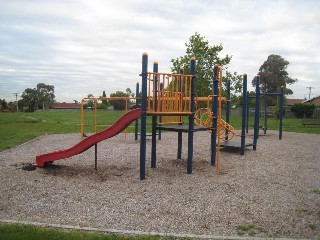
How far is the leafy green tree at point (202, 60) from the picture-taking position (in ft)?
104

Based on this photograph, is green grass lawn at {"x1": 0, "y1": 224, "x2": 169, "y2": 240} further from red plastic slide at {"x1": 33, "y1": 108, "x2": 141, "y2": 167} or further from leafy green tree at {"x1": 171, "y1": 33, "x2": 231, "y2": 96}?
leafy green tree at {"x1": 171, "y1": 33, "x2": 231, "y2": 96}

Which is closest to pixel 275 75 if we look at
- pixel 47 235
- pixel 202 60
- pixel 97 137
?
pixel 202 60

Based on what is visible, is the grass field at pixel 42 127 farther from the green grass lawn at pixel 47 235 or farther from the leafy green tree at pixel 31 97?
the leafy green tree at pixel 31 97

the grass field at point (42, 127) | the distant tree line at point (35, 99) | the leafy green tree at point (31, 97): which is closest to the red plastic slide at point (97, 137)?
the grass field at point (42, 127)

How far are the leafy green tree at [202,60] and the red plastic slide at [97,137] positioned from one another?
977 inches

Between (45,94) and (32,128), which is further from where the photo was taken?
(45,94)

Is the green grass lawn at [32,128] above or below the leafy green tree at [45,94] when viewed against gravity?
below

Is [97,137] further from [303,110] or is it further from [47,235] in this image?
[303,110]

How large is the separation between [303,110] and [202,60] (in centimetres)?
2072

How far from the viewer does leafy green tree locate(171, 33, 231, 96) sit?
104 feet

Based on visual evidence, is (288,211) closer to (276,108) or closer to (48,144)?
(48,144)

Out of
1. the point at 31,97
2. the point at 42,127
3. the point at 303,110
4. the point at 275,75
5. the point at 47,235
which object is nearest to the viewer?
the point at 47,235

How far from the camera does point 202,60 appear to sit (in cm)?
3294

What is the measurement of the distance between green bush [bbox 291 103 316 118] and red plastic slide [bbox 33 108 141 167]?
4347cm
